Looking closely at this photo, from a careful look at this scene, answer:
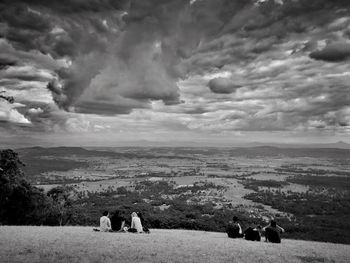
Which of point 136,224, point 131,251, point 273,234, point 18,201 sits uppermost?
point 131,251

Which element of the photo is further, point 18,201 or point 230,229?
point 18,201

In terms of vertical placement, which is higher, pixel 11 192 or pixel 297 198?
pixel 11 192

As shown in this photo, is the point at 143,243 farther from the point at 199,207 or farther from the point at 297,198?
the point at 297,198

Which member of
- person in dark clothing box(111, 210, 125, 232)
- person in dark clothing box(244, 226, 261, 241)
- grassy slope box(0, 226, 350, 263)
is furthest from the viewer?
person in dark clothing box(111, 210, 125, 232)

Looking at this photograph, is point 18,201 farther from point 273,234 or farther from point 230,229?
point 273,234

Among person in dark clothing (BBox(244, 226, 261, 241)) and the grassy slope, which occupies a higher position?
the grassy slope

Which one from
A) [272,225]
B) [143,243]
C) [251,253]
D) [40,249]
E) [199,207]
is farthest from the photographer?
[199,207]

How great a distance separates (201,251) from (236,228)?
804 centimetres

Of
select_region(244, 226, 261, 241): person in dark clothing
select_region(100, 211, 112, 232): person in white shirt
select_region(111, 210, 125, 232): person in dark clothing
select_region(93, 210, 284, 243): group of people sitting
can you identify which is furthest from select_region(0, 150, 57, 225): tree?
select_region(244, 226, 261, 241): person in dark clothing

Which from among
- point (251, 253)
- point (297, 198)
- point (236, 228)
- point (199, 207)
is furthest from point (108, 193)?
point (251, 253)

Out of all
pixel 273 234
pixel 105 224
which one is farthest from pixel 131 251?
pixel 273 234

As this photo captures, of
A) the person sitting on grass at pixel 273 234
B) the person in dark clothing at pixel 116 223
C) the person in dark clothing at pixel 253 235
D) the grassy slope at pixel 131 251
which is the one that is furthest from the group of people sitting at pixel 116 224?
the person sitting on grass at pixel 273 234

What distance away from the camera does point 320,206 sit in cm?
9050

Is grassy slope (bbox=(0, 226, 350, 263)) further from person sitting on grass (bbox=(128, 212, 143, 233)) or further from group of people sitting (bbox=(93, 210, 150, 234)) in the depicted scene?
person sitting on grass (bbox=(128, 212, 143, 233))
